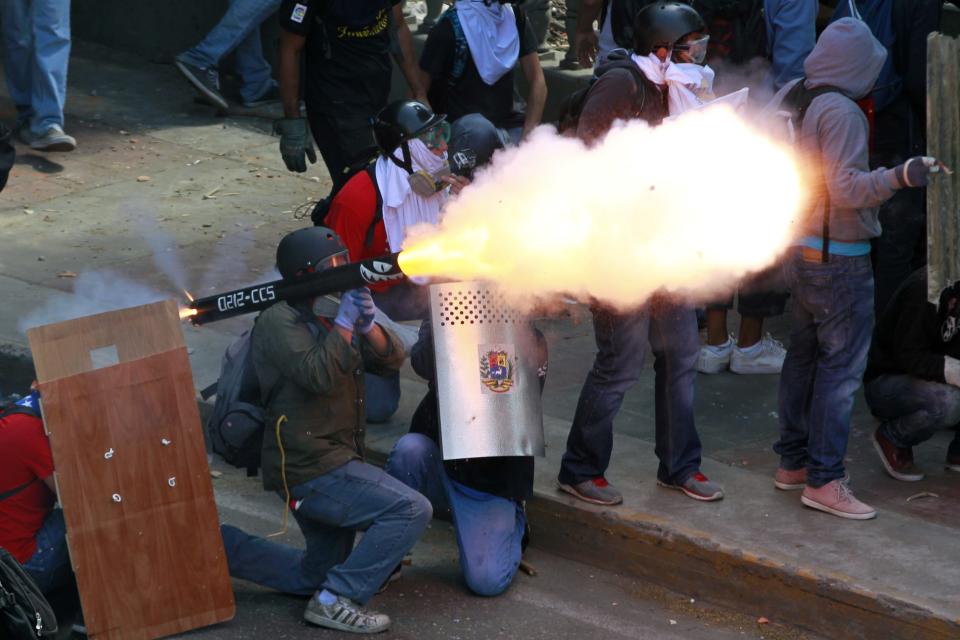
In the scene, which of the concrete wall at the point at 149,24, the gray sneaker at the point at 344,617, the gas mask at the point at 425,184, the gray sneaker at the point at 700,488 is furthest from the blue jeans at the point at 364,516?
the concrete wall at the point at 149,24

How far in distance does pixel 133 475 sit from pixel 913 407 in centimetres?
317

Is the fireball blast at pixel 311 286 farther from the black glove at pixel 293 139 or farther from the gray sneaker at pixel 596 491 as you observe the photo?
the black glove at pixel 293 139

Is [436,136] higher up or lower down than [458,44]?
lower down

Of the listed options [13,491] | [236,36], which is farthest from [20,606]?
[236,36]

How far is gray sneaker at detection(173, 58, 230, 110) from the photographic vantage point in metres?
11.2

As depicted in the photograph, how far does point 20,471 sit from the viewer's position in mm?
5172

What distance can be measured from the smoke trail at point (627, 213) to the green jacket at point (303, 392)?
1.65 ft

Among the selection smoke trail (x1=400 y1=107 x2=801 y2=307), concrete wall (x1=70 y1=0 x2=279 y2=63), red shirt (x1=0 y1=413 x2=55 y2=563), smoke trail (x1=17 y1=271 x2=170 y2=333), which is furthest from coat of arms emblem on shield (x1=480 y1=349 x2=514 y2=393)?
concrete wall (x1=70 y1=0 x2=279 y2=63)

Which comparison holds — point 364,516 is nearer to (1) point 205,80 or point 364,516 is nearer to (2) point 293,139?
(2) point 293,139

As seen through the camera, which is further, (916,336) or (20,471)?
(916,336)

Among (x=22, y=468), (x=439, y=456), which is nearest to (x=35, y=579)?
(x=22, y=468)

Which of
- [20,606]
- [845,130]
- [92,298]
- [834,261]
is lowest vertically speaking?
[20,606]

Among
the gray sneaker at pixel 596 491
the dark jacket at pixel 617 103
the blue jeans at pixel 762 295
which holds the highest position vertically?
the dark jacket at pixel 617 103

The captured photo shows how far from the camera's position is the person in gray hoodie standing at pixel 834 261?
5684 millimetres
